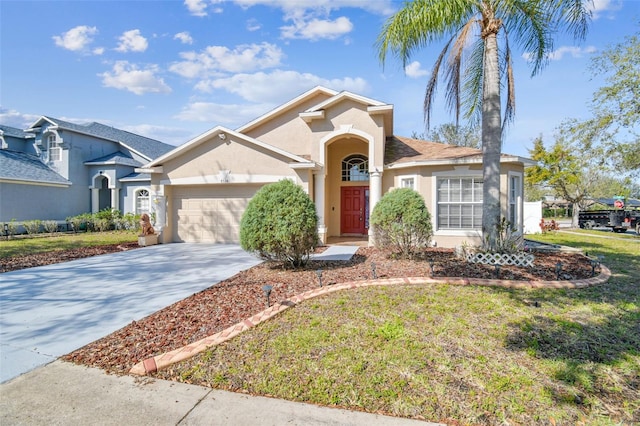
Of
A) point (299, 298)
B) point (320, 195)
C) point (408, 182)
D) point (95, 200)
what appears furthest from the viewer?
point (95, 200)

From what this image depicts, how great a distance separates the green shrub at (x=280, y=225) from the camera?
24.1 feet

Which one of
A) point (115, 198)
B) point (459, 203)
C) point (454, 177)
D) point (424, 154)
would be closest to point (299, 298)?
point (459, 203)

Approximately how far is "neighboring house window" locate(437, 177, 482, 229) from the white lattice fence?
3063mm

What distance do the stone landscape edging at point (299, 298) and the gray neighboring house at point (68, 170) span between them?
1966cm

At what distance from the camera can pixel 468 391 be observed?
313 cm

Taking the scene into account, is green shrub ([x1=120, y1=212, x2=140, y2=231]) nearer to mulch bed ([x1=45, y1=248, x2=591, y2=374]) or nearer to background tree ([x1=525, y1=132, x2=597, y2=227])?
mulch bed ([x1=45, y1=248, x2=591, y2=374])

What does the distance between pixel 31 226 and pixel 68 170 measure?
4.99 metres

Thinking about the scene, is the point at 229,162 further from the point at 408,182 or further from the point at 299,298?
the point at 299,298

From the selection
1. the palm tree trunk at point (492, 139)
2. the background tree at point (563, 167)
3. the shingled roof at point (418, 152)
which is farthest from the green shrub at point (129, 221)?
the background tree at point (563, 167)

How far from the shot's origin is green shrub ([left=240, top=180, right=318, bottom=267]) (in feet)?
24.1

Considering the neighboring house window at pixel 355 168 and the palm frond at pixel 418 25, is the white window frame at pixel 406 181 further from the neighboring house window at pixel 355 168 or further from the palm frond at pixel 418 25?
the palm frond at pixel 418 25

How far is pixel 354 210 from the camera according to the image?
48.9 ft

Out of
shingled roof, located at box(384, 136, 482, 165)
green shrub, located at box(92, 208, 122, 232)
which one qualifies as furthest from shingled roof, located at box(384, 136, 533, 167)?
green shrub, located at box(92, 208, 122, 232)

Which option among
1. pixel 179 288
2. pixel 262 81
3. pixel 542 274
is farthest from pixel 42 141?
pixel 542 274
